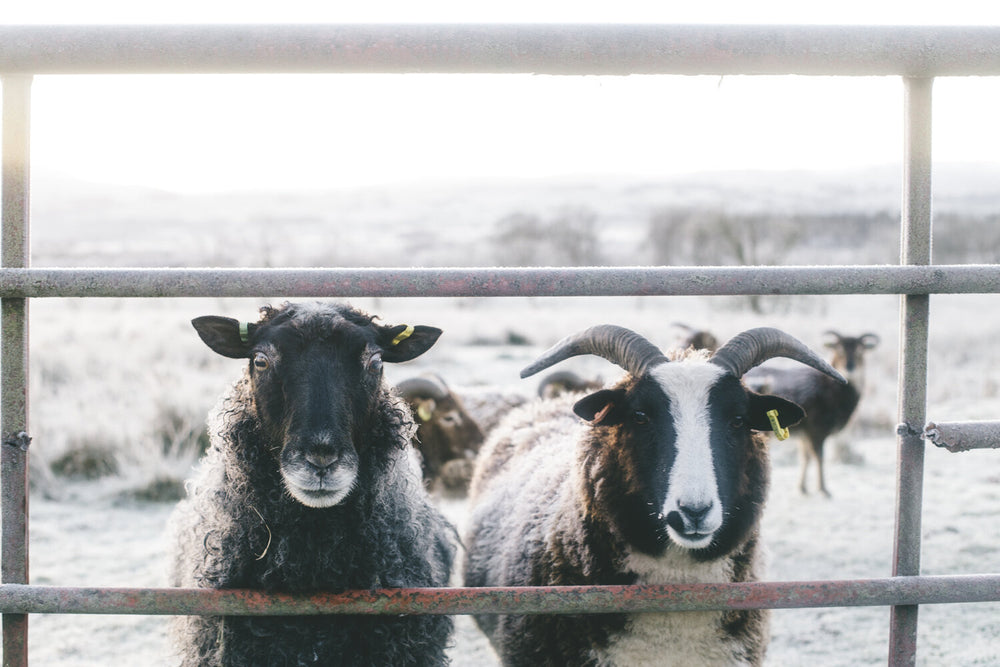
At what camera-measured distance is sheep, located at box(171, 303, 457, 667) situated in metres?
2.86

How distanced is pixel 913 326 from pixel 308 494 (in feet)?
6.60

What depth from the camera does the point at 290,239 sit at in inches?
2271

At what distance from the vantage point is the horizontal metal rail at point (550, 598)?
2.34 metres

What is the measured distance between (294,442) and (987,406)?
555 inches

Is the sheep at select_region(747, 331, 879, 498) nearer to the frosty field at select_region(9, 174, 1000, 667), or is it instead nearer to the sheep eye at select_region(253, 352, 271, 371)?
the frosty field at select_region(9, 174, 1000, 667)

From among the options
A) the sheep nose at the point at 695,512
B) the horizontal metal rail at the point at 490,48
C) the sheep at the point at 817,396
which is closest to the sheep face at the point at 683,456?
the sheep nose at the point at 695,512

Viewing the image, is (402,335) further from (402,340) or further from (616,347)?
(616,347)

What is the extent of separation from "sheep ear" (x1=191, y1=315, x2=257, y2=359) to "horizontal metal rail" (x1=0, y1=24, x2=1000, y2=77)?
3.54ft

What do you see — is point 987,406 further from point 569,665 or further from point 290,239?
point 290,239

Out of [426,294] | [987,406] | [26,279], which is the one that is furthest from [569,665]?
[987,406]

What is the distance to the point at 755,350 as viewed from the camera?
3422mm

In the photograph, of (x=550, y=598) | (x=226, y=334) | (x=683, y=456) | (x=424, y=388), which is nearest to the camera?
(x=550, y=598)

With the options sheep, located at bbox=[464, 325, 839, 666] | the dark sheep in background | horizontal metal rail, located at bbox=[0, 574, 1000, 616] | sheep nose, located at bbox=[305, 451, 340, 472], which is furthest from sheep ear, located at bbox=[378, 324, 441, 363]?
the dark sheep in background

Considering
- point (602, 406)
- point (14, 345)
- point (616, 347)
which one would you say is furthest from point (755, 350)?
point (14, 345)
